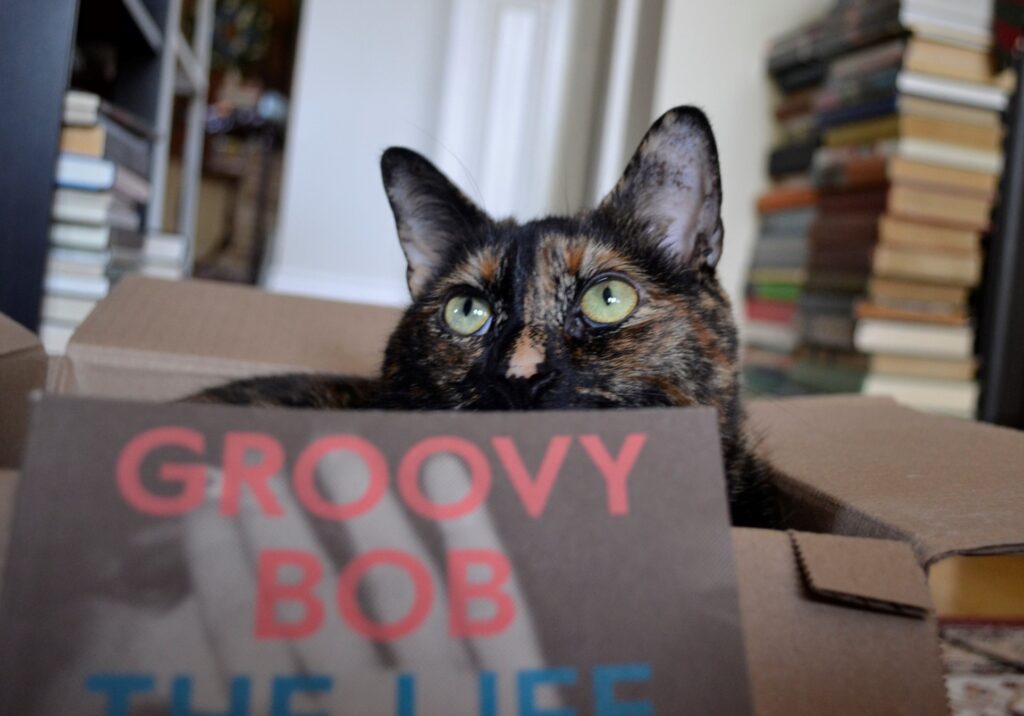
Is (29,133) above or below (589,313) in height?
above

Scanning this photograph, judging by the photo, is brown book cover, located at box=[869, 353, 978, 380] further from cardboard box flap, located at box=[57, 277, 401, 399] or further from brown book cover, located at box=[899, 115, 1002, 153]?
cardboard box flap, located at box=[57, 277, 401, 399]

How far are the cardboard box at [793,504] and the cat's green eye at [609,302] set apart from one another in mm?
249

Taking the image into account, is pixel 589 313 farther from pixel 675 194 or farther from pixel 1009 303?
pixel 1009 303

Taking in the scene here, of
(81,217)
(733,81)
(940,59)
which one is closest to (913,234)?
(940,59)

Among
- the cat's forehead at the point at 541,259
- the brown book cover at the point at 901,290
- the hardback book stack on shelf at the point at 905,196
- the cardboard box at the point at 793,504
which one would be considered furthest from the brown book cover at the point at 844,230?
the cat's forehead at the point at 541,259

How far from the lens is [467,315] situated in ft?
2.58

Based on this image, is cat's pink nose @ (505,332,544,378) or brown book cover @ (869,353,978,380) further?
brown book cover @ (869,353,978,380)

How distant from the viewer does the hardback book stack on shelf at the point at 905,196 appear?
6.12 ft

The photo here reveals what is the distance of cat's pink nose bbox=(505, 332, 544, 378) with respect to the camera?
2.14 ft

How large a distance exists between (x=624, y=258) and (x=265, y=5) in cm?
682

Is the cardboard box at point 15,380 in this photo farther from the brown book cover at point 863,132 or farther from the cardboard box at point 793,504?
the brown book cover at point 863,132

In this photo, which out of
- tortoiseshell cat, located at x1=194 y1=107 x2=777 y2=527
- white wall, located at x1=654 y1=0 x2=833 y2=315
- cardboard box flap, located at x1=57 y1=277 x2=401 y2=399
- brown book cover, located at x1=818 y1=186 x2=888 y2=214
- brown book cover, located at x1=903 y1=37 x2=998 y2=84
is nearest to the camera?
tortoiseshell cat, located at x1=194 y1=107 x2=777 y2=527

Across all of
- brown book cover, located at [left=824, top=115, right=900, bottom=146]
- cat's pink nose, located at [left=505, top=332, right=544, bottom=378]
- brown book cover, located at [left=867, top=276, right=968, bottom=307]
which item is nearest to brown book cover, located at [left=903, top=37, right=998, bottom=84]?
brown book cover, located at [left=824, top=115, right=900, bottom=146]

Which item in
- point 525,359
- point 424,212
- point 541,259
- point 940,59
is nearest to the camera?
point 525,359
